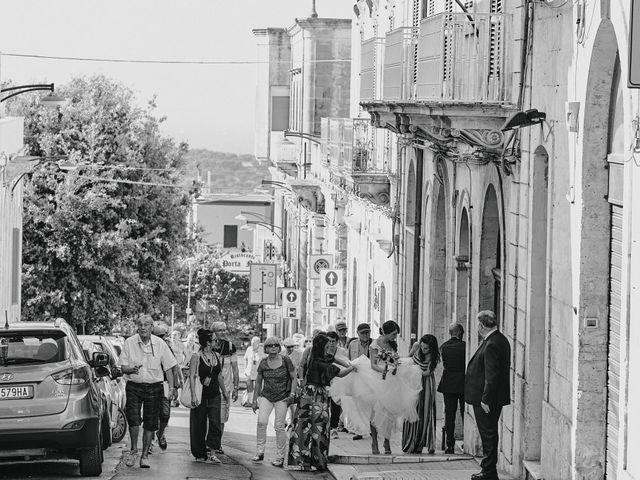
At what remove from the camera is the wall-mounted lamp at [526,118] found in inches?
588

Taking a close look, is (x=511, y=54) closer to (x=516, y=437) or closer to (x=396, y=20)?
(x=516, y=437)

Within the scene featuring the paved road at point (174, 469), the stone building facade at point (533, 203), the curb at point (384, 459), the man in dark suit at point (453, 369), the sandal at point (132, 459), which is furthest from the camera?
the man in dark suit at point (453, 369)

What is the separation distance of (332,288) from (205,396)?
Result: 20.4 meters

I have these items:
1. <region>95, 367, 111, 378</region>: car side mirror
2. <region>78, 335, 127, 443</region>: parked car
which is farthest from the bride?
<region>95, 367, 111, 378</region>: car side mirror

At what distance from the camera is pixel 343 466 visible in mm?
16969

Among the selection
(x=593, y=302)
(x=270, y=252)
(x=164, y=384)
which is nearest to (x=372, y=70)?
(x=164, y=384)

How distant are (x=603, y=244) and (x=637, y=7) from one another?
13.2 ft

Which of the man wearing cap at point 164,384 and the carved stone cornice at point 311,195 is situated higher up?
the carved stone cornice at point 311,195

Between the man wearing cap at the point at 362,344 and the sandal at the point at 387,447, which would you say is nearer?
the sandal at the point at 387,447

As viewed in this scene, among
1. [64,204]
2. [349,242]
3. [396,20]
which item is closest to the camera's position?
[396,20]

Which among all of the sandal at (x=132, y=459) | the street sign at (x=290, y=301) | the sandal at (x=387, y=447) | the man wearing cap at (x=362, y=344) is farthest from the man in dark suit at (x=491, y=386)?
the street sign at (x=290, y=301)

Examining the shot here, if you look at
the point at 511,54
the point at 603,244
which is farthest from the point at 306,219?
the point at 603,244

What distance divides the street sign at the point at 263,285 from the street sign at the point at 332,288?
35.1ft

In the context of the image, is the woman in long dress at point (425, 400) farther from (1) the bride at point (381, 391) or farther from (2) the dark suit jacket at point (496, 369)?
(2) the dark suit jacket at point (496, 369)
